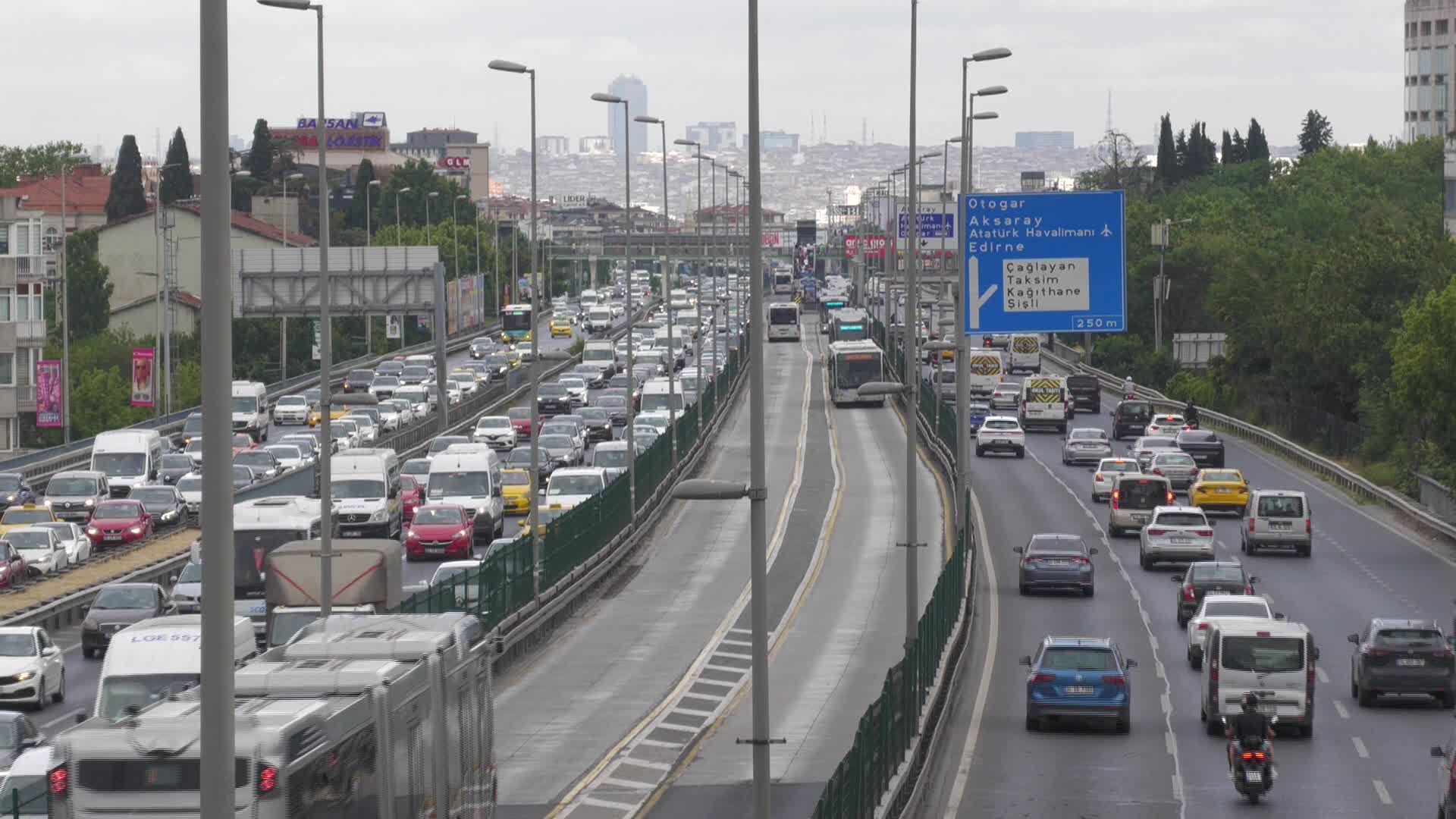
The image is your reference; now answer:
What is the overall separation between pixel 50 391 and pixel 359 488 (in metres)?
35.3

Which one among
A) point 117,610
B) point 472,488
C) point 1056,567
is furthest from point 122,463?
point 1056,567

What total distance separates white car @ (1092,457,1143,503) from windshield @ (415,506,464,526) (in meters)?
20.5

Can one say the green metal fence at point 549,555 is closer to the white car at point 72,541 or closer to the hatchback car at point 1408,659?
the white car at point 72,541

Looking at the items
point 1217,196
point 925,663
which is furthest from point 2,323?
point 1217,196

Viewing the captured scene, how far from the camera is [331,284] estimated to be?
91062 millimetres

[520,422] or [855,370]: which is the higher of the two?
[855,370]

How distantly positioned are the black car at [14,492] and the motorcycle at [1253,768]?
141 feet

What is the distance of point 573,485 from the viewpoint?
5931 cm

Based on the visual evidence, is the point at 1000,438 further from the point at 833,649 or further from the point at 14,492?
the point at 833,649

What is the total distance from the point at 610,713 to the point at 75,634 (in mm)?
14370

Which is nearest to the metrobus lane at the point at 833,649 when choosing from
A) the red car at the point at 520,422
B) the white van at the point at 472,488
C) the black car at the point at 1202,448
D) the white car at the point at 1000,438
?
the white car at the point at 1000,438

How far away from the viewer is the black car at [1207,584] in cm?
4406

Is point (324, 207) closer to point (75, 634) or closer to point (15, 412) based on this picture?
point (75, 634)

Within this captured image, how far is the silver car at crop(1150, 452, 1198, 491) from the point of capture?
67625 mm
